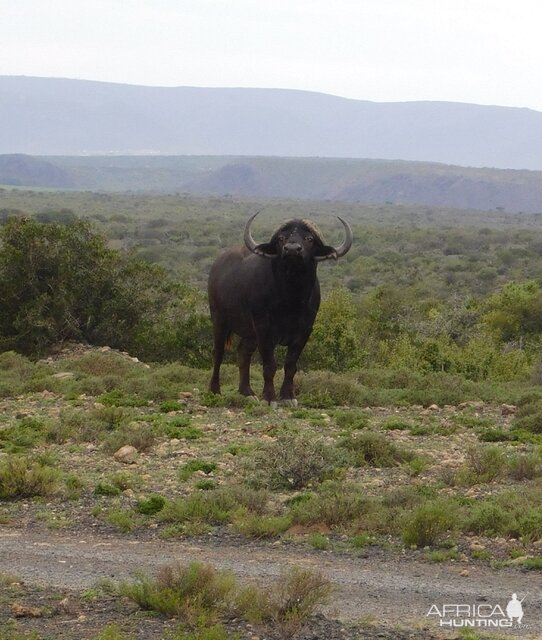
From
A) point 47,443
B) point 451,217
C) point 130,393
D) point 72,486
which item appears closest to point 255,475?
point 72,486

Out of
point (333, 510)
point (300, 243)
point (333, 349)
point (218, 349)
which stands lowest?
point (333, 349)

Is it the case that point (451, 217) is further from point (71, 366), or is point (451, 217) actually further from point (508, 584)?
point (508, 584)

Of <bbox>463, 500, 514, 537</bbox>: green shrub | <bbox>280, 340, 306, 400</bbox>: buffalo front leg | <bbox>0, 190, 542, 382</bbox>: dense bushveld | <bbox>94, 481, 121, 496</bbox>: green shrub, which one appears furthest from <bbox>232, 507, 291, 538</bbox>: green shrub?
<bbox>0, 190, 542, 382</bbox>: dense bushveld

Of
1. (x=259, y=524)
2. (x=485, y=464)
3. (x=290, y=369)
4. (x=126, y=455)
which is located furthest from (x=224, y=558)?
(x=290, y=369)

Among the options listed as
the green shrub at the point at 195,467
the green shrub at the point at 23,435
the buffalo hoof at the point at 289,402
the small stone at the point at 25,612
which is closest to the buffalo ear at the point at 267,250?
the buffalo hoof at the point at 289,402

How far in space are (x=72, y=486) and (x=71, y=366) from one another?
818cm

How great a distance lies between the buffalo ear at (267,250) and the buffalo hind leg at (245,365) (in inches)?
67.3

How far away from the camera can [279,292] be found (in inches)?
612

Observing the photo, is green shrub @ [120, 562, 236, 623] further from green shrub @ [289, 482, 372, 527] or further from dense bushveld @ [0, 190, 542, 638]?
green shrub @ [289, 482, 372, 527]

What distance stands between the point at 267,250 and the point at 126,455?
14.0 ft

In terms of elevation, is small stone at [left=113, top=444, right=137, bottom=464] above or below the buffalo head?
below

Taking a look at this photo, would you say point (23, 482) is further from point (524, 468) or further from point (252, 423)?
point (524, 468)

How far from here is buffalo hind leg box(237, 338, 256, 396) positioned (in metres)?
16.8

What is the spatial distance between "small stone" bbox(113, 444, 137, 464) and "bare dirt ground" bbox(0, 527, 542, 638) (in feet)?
7.83
